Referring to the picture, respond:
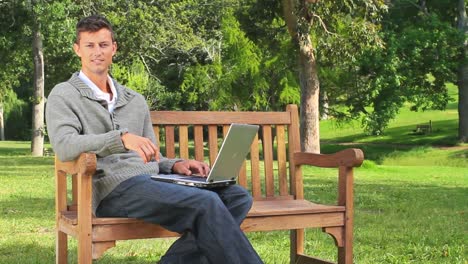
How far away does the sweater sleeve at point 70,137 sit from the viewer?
3990mm

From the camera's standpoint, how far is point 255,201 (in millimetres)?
5508

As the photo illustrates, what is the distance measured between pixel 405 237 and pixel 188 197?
4.00 m

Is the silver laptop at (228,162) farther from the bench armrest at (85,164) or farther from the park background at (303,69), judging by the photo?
the park background at (303,69)

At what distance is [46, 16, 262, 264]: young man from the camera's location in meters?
3.94

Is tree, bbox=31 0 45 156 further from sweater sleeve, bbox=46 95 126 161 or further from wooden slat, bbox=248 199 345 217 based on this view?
sweater sleeve, bbox=46 95 126 161

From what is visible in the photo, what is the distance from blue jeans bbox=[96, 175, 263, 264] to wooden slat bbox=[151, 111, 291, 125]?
1.06 meters

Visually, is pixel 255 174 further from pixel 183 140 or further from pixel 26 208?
pixel 26 208

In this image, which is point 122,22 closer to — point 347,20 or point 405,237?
point 347,20

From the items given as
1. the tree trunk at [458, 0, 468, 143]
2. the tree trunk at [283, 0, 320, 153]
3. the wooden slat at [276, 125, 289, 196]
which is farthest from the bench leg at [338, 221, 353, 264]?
the tree trunk at [458, 0, 468, 143]

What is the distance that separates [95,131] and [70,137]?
29 cm

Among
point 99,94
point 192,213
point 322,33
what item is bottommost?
point 192,213

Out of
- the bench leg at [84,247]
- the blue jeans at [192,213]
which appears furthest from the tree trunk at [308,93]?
the bench leg at [84,247]

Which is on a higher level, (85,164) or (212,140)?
(212,140)

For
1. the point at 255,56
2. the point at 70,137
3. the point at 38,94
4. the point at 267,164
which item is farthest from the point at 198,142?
the point at 255,56
